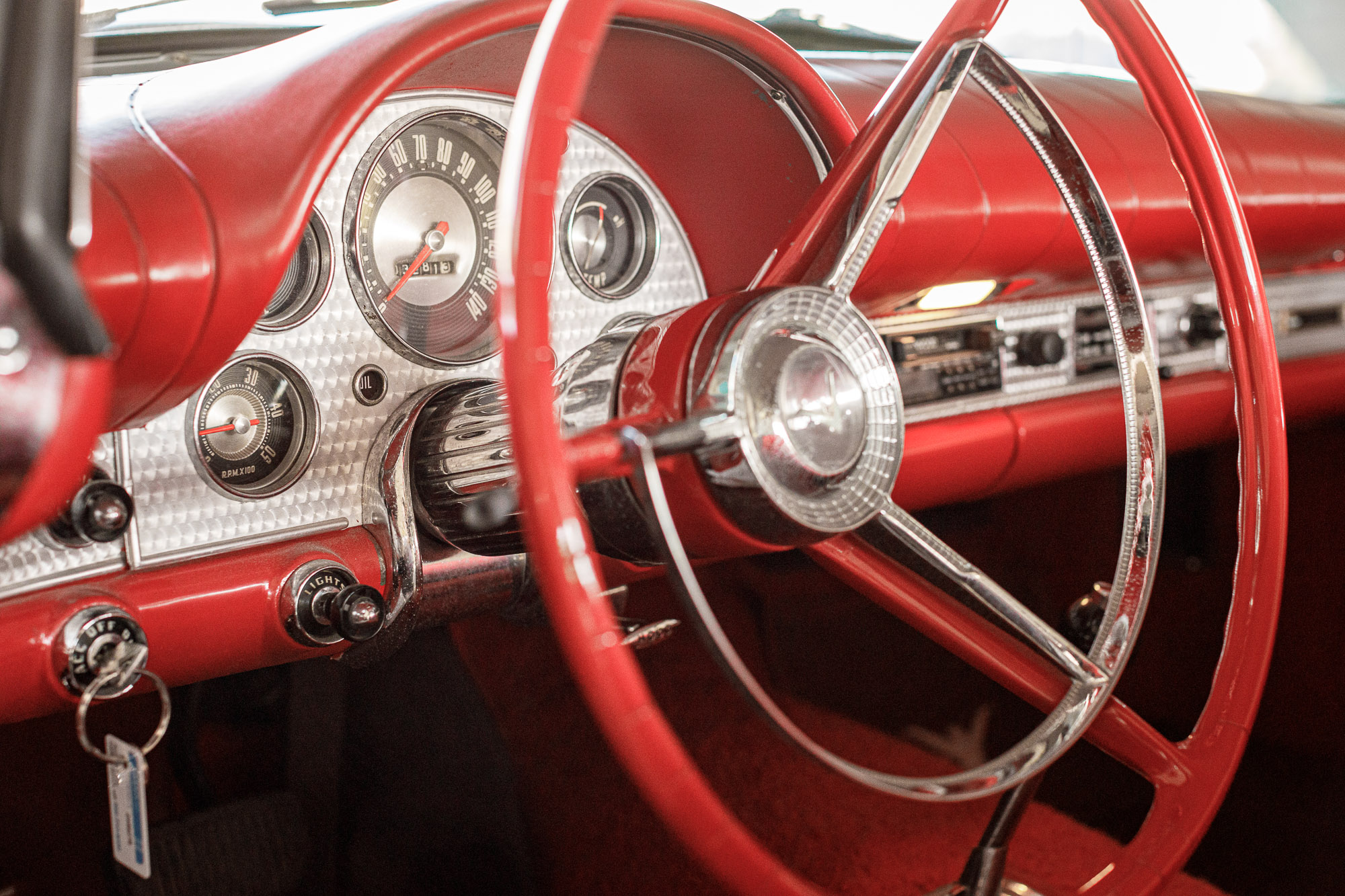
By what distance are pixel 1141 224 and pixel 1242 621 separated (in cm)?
75

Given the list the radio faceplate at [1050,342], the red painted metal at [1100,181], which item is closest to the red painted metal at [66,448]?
the red painted metal at [1100,181]

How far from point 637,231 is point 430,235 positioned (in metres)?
0.26

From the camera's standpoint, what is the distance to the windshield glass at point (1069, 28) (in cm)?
124

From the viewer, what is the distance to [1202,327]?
1.68 metres

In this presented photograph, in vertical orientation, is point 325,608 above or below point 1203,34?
below

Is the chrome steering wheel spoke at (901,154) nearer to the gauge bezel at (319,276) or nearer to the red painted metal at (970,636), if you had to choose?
the red painted metal at (970,636)

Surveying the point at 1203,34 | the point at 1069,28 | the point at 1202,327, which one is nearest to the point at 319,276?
the point at 1202,327

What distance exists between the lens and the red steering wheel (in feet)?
2.27

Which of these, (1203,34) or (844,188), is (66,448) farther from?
(1203,34)

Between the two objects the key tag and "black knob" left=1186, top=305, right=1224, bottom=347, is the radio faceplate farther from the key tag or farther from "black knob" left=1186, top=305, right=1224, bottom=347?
the key tag

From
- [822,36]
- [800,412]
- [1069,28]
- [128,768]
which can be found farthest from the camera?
[1069,28]

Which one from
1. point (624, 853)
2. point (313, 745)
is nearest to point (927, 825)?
point (624, 853)

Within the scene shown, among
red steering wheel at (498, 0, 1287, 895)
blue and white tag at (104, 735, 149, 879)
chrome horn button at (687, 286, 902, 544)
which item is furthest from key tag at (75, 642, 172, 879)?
chrome horn button at (687, 286, 902, 544)

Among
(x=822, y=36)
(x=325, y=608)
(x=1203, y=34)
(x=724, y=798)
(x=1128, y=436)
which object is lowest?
(x=724, y=798)
